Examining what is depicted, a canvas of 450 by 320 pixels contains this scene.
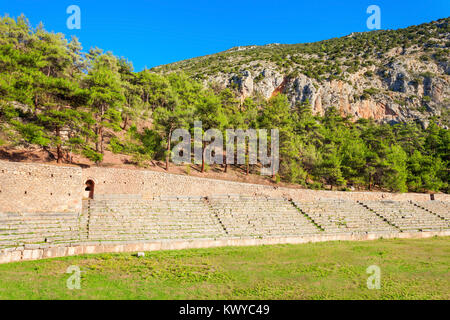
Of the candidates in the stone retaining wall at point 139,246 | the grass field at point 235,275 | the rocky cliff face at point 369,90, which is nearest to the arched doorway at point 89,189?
the stone retaining wall at point 139,246

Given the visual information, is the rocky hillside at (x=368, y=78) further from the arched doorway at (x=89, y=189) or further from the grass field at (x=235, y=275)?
the grass field at (x=235, y=275)

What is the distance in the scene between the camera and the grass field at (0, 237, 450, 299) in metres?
9.54

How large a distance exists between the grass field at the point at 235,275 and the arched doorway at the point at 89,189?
26.4 feet

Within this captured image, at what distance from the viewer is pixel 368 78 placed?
89375mm

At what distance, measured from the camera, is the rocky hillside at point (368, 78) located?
261 feet

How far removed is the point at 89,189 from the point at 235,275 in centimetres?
1515

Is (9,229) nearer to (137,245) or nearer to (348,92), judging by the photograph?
(137,245)

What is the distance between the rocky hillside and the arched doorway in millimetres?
59831

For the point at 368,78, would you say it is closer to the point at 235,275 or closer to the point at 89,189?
the point at 89,189

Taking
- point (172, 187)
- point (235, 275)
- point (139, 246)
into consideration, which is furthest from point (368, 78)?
point (139, 246)

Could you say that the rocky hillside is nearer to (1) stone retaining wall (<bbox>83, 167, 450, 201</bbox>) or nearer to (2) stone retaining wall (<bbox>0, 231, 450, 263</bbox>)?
(1) stone retaining wall (<bbox>83, 167, 450, 201</bbox>)

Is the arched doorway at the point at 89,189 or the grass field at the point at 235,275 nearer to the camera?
the grass field at the point at 235,275

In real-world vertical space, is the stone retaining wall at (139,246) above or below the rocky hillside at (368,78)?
below
